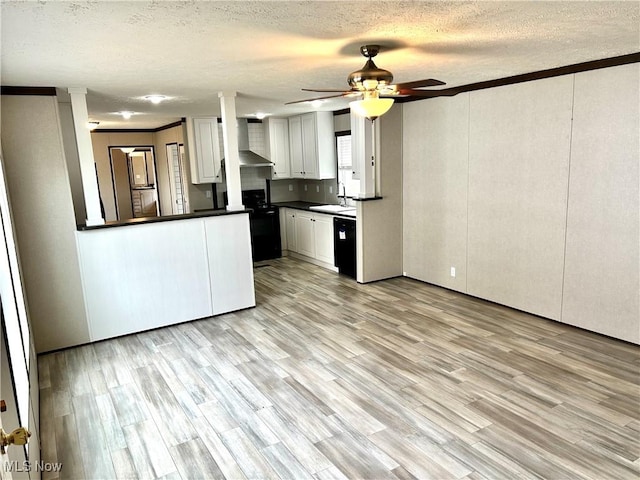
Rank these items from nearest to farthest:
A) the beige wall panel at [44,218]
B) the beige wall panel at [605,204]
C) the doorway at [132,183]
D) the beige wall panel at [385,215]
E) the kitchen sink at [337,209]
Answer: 1. the beige wall panel at [605,204]
2. the beige wall panel at [44,218]
3. the beige wall panel at [385,215]
4. the kitchen sink at [337,209]
5. the doorway at [132,183]

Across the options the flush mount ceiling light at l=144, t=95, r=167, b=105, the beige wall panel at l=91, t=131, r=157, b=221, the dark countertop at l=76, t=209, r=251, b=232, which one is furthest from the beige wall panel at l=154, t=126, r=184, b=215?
the dark countertop at l=76, t=209, r=251, b=232

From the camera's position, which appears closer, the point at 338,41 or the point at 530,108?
the point at 338,41

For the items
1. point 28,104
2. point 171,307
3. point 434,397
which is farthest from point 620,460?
point 28,104

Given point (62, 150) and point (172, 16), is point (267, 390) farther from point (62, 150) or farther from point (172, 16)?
point (62, 150)

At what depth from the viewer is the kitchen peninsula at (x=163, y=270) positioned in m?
4.27

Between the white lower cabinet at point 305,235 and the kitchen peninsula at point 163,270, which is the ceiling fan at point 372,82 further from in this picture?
the white lower cabinet at point 305,235

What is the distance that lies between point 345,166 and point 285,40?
14.9 ft

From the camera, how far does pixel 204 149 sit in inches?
278

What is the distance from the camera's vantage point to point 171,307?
465cm

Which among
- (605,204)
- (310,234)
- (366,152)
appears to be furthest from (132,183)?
(605,204)

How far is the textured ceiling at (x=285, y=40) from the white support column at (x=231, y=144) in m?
0.48

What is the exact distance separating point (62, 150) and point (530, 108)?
4.43 m

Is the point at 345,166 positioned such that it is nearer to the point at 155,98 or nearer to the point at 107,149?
the point at 155,98

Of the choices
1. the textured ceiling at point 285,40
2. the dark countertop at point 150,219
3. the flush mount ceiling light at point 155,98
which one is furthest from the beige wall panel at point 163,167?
the textured ceiling at point 285,40
